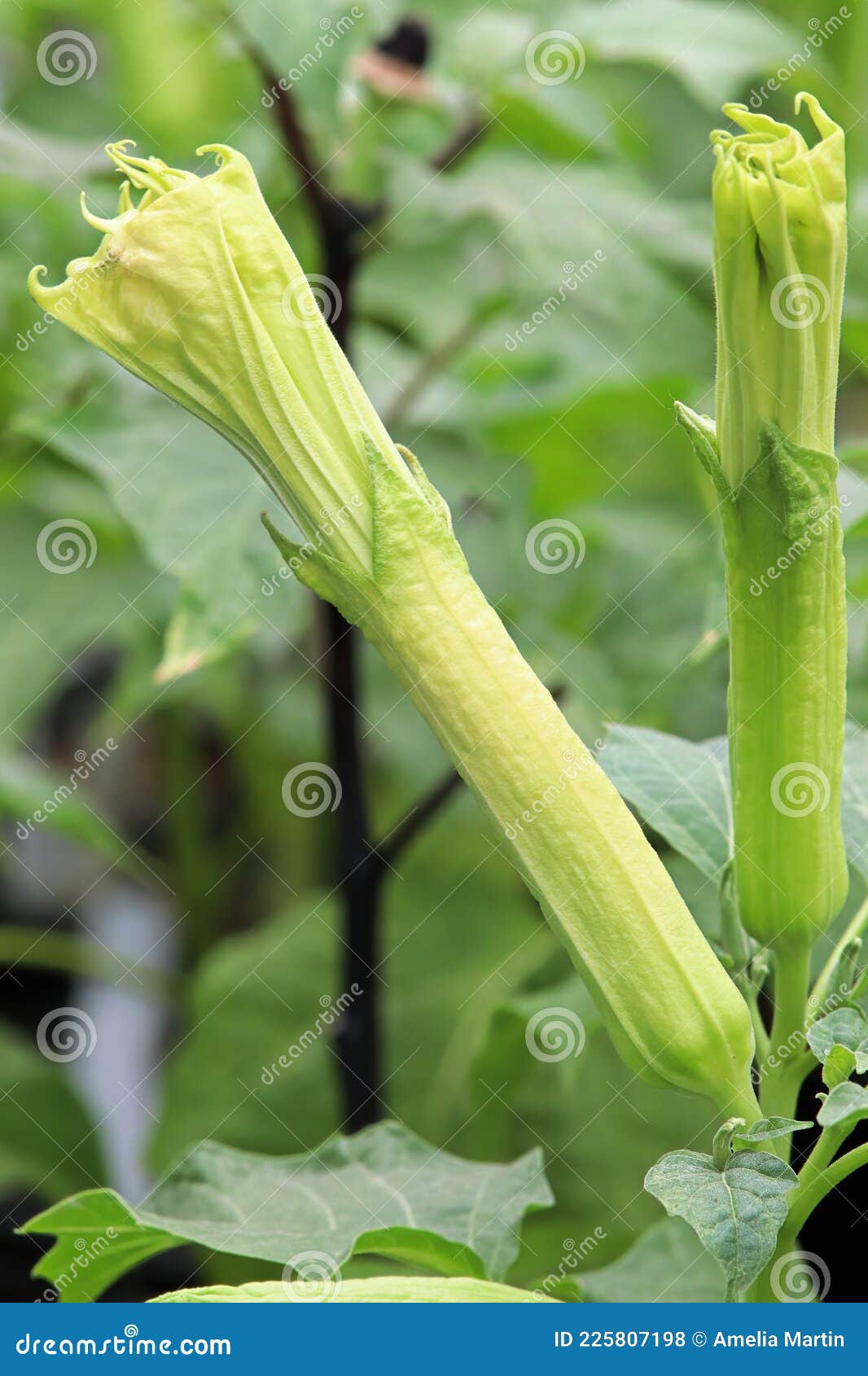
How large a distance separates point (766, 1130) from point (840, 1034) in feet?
0.10

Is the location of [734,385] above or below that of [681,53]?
below

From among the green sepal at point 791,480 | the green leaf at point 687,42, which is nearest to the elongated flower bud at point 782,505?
the green sepal at point 791,480

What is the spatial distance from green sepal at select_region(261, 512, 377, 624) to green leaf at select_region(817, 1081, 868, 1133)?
0.17 metres

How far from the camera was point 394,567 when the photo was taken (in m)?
0.33

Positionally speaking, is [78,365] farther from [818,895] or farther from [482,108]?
[818,895]

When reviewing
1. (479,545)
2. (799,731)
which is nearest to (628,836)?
(799,731)

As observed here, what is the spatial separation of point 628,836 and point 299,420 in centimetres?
13

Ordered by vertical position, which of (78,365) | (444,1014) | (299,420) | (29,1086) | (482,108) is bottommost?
(29,1086)

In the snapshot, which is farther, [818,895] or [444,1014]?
[444,1014]

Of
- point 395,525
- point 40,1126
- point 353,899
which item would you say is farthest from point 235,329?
point 40,1126

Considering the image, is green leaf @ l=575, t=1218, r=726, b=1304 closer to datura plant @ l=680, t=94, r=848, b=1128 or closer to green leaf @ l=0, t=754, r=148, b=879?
datura plant @ l=680, t=94, r=848, b=1128

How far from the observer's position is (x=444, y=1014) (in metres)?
0.84

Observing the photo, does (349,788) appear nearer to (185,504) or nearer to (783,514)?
(185,504)

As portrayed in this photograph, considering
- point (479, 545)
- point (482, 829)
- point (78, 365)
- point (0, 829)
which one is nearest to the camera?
point (479, 545)
